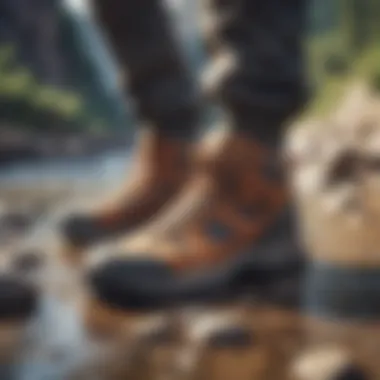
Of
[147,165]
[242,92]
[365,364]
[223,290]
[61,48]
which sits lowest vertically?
[365,364]

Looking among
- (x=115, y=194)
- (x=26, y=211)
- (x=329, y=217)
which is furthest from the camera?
(x=26, y=211)

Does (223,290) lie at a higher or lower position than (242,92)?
lower

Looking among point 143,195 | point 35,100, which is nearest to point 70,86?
point 35,100

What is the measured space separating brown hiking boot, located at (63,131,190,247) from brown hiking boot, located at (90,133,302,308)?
20 centimetres

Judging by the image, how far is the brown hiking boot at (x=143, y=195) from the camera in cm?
136

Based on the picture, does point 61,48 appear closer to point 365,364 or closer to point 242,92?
point 242,92

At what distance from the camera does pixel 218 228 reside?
111 centimetres

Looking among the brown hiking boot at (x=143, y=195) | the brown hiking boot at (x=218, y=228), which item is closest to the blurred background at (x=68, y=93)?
the brown hiking boot at (x=143, y=195)

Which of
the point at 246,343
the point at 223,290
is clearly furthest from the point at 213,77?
the point at 246,343

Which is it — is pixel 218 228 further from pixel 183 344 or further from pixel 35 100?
pixel 35 100

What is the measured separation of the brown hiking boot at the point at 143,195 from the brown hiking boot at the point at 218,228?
0.20 metres

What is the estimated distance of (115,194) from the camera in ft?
4.93

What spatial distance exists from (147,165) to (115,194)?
13cm

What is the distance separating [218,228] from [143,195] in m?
0.30
